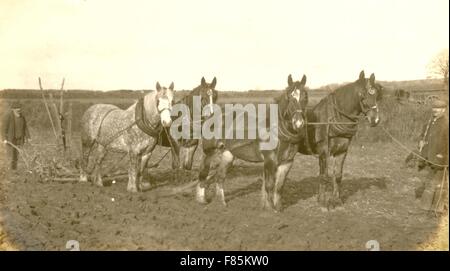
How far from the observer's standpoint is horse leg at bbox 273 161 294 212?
788cm

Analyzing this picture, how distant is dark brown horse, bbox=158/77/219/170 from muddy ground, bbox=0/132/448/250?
56cm

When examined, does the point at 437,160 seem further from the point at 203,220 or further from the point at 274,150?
the point at 203,220

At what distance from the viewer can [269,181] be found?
793 centimetres

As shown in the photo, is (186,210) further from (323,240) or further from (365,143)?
(365,143)

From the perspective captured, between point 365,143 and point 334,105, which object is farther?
point 365,143

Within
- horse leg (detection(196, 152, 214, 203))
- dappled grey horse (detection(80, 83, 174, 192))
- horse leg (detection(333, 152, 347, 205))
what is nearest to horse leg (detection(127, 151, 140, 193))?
dappled grey horse (detection(80, 83, 174, 192))

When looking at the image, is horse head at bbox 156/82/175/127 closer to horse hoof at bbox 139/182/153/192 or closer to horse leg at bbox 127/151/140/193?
horse leg at bbox 127/151/140/193

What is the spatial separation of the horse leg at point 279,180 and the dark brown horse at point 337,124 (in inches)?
35.2

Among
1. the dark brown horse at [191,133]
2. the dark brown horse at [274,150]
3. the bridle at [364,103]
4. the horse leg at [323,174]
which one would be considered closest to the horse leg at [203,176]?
the dark brown horse at [274,150]

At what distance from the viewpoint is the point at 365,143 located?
15703 mm

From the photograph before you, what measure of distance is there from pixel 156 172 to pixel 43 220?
438 cm

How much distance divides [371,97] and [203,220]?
12.3 ft
